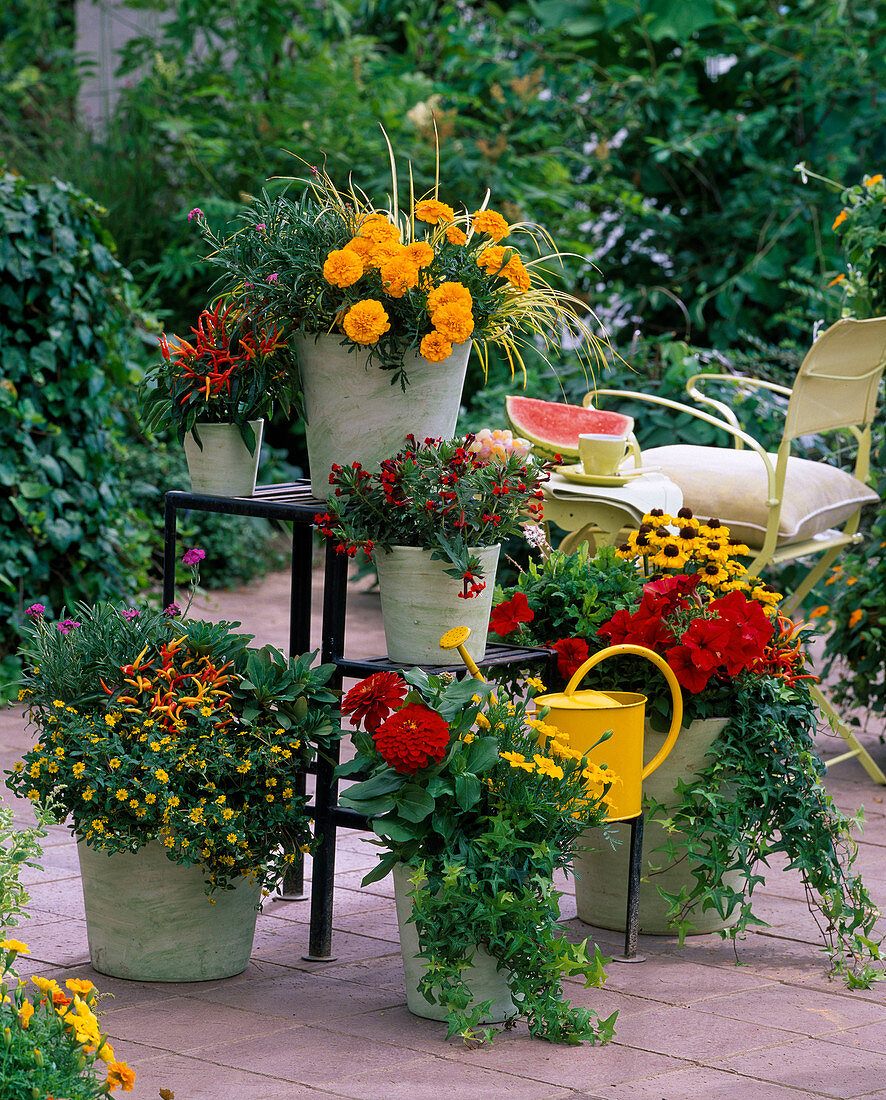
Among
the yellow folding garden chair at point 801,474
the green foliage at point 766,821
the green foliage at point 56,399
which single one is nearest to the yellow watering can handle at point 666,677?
the green foliage at point 766,821

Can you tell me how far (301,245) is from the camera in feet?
10.1

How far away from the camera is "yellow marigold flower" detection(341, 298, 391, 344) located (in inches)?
114

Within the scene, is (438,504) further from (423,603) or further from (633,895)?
(633,895)

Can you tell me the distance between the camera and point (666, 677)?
3207mm

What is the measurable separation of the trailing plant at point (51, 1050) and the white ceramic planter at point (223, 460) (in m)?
1.46

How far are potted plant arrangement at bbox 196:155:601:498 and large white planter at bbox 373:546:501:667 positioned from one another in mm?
271

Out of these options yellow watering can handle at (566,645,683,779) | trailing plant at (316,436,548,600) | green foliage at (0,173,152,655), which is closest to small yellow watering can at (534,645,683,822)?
yellow watering can handle at (566,645,683,779)

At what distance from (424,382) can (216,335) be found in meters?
0.55

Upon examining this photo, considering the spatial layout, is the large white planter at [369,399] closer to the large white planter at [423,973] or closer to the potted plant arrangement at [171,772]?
the potted plant arrangement at [171,772]

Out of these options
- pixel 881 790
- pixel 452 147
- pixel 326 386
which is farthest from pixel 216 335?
pixel 452 147

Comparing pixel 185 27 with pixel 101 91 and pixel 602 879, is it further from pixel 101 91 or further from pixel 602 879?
pixel 602 879

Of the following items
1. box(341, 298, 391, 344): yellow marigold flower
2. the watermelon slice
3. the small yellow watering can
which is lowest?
the small yellow watering can

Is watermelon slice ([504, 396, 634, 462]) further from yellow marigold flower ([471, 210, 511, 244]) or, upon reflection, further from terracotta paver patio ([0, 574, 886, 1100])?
terracotta paver patio ([0, 574, 886, 1100])

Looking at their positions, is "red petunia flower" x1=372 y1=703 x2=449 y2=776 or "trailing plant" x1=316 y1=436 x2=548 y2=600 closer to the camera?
"red petunia flower" x1=372 y1=703 x2=449 y2=776
